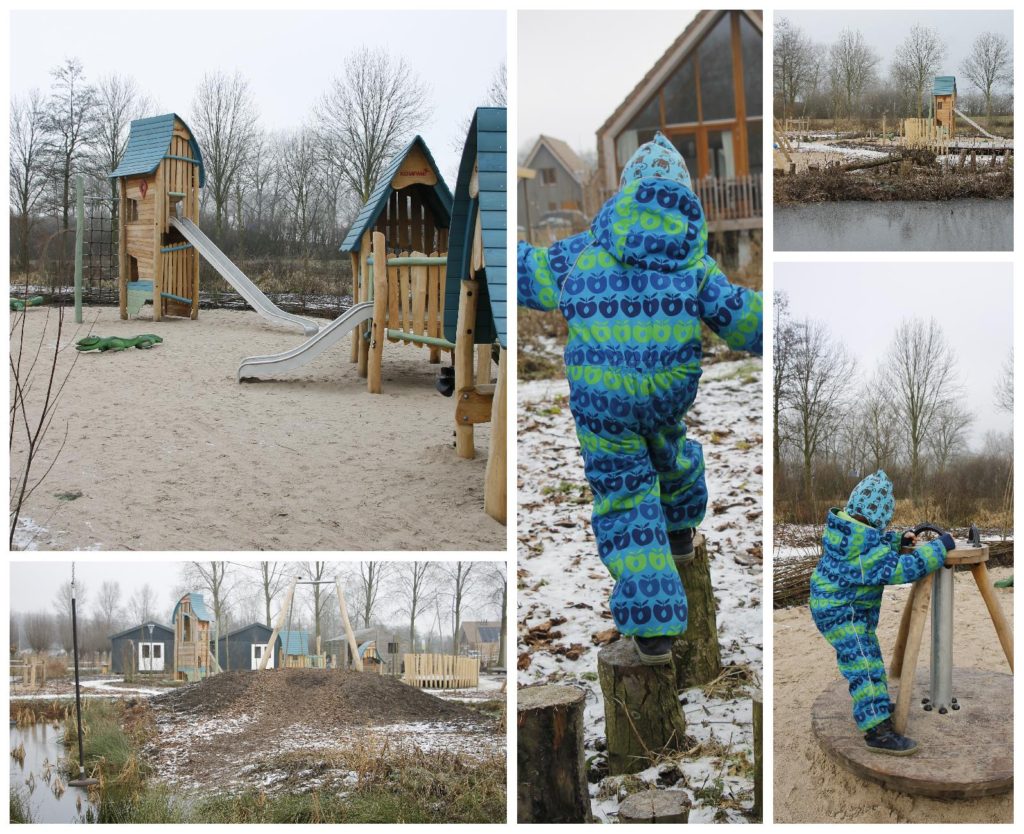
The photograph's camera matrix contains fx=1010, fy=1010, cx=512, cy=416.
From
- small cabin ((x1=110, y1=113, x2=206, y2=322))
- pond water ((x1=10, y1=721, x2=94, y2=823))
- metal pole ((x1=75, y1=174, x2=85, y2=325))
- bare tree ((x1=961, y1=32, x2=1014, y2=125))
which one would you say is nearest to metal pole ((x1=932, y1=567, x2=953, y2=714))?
bare tree ((x1=961, y1=32, x2=1014, y2=125))

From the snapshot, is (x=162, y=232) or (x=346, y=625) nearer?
(x=346, y=625)

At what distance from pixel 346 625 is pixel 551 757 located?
1.10 metres

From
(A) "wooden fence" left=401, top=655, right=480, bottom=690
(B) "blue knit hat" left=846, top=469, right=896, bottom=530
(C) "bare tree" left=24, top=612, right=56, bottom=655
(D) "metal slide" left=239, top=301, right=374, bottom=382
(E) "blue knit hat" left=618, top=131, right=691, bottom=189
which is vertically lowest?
(A) "wooden fence" left=401, top=655, right=480, bottom=690

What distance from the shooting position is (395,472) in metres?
5.54

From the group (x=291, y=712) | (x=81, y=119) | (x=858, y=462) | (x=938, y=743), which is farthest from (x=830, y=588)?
(x=81, y=119)

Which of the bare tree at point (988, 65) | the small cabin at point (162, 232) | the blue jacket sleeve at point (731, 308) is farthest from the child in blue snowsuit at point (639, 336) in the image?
the small cabin at point (162, 232)

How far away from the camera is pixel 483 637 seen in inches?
159

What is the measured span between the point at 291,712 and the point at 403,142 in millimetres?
4504

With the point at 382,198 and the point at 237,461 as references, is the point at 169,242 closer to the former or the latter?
the point at 382,198

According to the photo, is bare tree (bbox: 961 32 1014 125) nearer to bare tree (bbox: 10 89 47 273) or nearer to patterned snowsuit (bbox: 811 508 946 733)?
patterned snowsuit (bbox: 811 508 946 733)

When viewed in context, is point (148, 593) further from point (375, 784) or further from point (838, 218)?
point (838, 218)

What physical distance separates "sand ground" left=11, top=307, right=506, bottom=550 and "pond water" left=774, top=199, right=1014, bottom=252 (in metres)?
1.90

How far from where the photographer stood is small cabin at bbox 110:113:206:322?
8648mm

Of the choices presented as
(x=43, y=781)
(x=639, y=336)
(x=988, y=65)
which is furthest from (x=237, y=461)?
(x=988, y=65)
